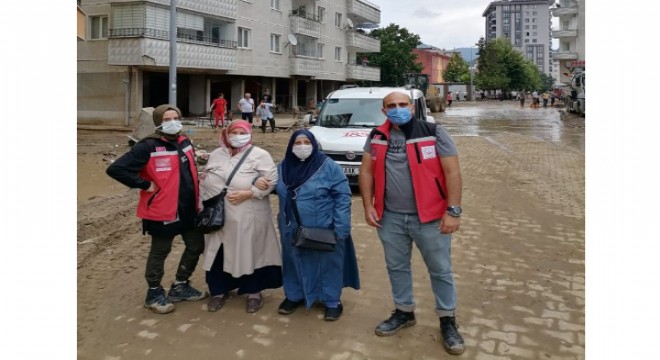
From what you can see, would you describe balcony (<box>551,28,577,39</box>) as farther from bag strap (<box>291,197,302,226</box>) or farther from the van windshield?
bag strap (<box>291,197,302,226</box>)

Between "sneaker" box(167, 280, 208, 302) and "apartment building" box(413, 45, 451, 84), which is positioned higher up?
"apartment building" box(413, 45, 451, 84)

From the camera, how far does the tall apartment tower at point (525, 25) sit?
167750 millimetres

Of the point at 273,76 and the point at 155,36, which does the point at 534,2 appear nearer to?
the point at 273,76

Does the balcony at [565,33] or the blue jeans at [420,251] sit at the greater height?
the balcony at [565,33]

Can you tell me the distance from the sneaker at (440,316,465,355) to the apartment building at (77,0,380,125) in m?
22.7

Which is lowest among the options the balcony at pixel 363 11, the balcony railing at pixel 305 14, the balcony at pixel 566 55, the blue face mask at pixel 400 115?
the blue face mask at pixel 400 115

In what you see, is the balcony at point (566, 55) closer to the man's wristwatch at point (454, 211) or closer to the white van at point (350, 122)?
the white van at point (350, 122)

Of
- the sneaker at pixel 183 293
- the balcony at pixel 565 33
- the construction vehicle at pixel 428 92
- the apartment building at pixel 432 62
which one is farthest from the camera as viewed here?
the apartment building at pixel 432 62

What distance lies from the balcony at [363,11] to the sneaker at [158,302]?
43235 mm

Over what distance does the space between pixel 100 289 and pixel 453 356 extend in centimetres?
336

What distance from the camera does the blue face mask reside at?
3863 millimetres

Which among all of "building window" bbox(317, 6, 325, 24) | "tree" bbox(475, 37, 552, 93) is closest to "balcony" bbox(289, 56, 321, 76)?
"building window" bbox(317, 6, 325, 24)

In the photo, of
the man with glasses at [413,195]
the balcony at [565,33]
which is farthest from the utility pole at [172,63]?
the balcony at [565,33]

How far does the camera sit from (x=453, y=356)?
12.4ft
